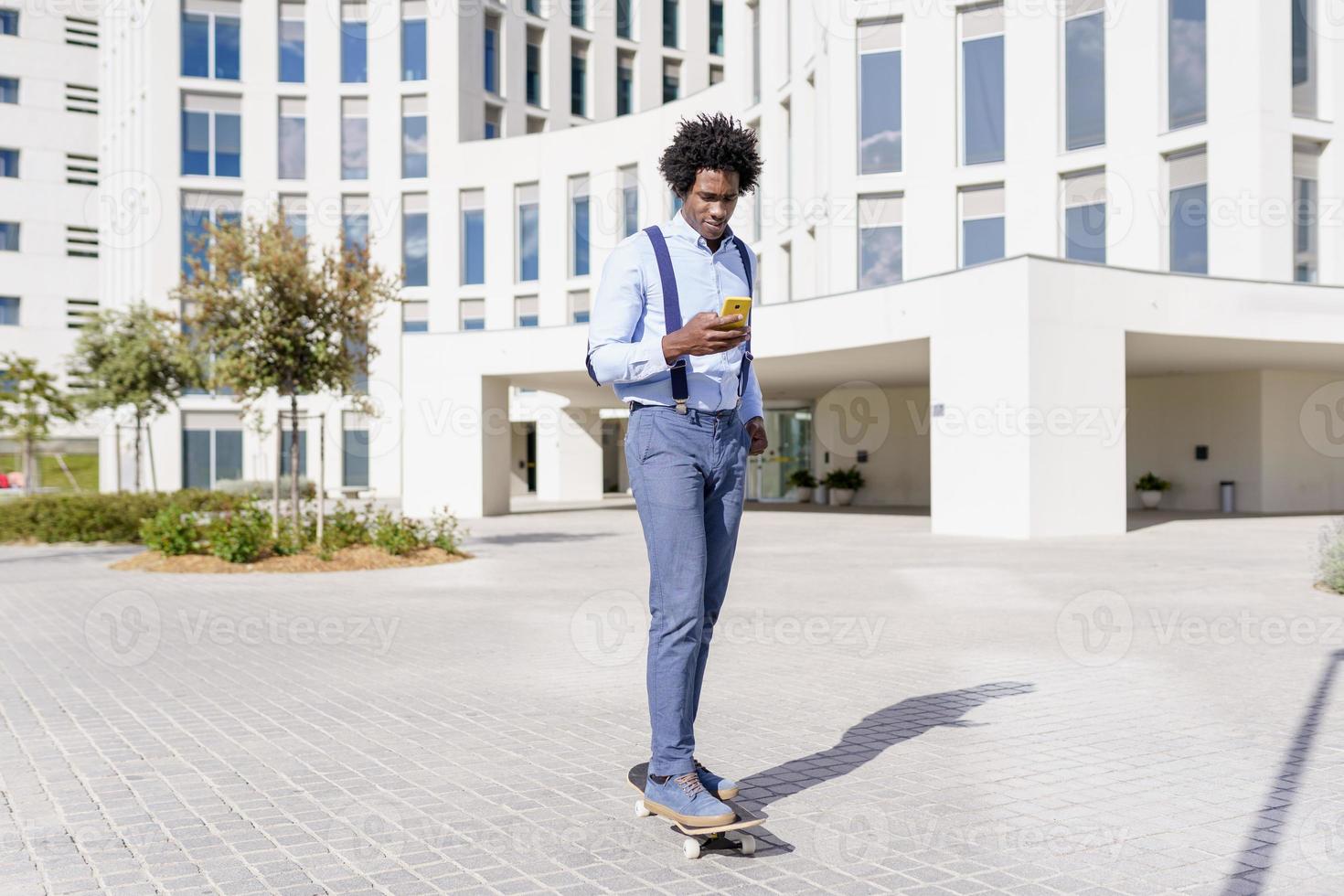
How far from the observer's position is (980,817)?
13.3 feet

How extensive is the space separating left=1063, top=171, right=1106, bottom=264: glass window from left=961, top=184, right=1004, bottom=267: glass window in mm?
1346

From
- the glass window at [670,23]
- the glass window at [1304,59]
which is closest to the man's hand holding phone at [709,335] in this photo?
the glass window at [1304,59]

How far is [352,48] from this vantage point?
1646 inches

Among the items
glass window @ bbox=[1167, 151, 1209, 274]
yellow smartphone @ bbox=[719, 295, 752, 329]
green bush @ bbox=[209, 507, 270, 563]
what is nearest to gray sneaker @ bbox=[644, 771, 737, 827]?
yellow smartphone @ bbox=[719, 295, 752, 329]

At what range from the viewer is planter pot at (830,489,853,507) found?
31.2m

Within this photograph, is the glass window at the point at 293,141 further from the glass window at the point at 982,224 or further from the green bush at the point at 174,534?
the green bush at the point at 174,534

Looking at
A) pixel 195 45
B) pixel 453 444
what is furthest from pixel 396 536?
pixel 195 45

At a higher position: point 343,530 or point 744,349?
point 744,349

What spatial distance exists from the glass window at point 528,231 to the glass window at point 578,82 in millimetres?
6505

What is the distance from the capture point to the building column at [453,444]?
87.3 feet

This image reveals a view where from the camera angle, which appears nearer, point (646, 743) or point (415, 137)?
point (646, 743)

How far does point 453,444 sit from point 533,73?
73.5 feet

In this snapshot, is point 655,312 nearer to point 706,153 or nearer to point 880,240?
point 706,153

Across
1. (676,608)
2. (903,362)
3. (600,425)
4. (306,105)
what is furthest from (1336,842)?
(306,105)
